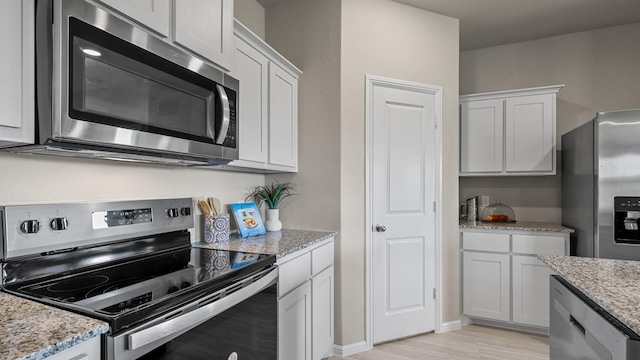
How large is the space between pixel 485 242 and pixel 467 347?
90 cm

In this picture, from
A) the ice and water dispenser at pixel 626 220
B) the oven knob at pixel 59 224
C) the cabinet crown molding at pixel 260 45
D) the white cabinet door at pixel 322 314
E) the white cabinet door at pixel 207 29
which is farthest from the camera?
the ice and water dispenser at pixel 626 220

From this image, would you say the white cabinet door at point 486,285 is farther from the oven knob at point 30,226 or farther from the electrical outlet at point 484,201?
the oven knob at point 30,226

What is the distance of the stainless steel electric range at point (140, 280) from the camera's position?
2.98ft

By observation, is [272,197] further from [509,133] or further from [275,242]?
[509,133]

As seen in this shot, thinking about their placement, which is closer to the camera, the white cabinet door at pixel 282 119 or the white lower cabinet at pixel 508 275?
the white cabinet door at pixel 282 119

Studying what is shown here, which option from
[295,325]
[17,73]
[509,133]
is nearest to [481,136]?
[509,133]

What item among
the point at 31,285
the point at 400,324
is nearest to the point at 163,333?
the point at 31,285

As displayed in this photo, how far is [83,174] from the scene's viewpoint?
1352 mm

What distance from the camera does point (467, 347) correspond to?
2.58 meters

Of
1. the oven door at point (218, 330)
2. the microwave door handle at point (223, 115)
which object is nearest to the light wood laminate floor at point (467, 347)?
the oven door at point (218, 330)

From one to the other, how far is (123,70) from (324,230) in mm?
1736

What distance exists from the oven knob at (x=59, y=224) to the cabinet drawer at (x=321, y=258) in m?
1.27

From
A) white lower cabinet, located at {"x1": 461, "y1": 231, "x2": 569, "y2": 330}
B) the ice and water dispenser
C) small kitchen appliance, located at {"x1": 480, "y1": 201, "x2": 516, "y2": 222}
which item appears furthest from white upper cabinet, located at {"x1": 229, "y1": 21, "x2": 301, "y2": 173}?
the ice and water dispenser

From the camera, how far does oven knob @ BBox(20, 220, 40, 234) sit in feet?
3.54
